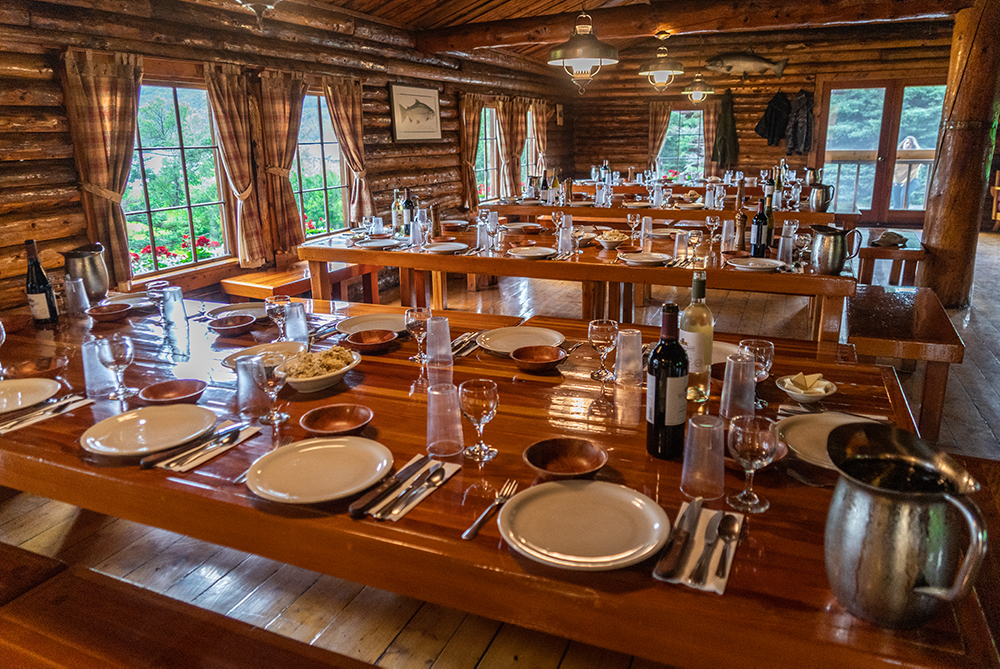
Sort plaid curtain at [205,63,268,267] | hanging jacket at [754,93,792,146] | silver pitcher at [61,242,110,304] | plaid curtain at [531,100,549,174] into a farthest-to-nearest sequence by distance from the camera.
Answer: hanging jacket at [754,93,792,146] → plaid curtain at [531,100,549,174] → plaid curtain at [205,63,268,267] → silver pitcher at [61,242,110,304]

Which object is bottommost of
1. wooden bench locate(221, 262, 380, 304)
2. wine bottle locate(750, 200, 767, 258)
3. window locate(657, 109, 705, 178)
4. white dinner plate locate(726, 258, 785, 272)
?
wooden bench locate(221, 262, 380, 304)

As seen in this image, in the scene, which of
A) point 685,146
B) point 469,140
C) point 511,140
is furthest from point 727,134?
point 469,140

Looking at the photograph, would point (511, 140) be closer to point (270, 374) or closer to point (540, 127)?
point (540, 127)

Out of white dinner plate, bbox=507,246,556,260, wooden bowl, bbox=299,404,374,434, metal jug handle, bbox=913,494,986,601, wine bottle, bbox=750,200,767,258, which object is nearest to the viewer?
metal jug handle, bbox=913,494,986,601

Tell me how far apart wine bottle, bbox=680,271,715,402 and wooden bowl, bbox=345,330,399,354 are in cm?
101

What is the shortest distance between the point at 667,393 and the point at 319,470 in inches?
30.0

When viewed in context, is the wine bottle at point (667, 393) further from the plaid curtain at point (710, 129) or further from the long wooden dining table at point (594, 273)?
the plaid curtain at point (710, 129)

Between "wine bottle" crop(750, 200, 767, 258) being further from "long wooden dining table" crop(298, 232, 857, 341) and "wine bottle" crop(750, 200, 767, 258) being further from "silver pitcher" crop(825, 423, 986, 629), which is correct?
"silver pitcher" crop(825, 423, 986, 629)

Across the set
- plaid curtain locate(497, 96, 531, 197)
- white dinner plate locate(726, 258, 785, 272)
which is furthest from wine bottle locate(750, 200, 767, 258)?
plaid curtain locate(497, 96, 531, 197)

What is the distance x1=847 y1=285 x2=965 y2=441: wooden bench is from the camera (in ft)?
10.1

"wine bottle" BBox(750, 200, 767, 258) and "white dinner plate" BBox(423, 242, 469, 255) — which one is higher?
"wine bottle" BBox(750, 200, 767, 258)

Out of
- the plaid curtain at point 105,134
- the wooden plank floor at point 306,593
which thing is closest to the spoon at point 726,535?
the wooden plank floor at point 306,593

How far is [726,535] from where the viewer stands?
1.13m

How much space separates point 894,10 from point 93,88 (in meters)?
6.63
